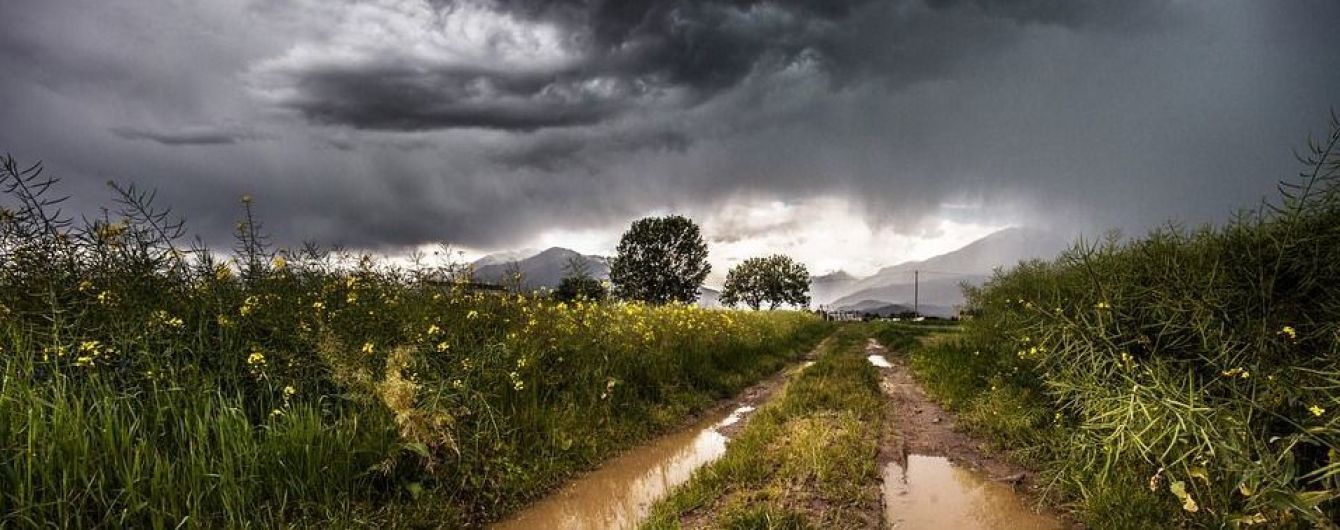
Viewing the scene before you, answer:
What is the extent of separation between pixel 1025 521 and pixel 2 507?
7.76 m

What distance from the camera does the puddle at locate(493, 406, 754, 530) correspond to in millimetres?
5625

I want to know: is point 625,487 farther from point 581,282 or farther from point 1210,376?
point 1210,376

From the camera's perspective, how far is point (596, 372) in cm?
899

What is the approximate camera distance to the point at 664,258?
64.8 m

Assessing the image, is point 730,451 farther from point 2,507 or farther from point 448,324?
point 2,507

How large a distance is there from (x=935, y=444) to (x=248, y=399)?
26.0 feet

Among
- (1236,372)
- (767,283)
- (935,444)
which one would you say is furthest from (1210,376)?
(767,283)

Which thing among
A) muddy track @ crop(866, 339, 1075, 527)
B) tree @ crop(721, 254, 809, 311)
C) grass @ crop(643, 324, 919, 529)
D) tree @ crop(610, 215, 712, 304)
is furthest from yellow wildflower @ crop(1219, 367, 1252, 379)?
tree @ crop(721, 254, 809, 311)

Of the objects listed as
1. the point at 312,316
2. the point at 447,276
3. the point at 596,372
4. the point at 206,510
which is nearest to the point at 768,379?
the point at 596,372

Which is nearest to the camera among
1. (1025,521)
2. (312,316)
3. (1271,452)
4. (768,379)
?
(1271,452)

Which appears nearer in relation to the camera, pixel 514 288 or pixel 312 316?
pixel 312 316

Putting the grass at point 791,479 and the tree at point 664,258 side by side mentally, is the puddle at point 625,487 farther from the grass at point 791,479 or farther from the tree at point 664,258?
the tree at point 664,258

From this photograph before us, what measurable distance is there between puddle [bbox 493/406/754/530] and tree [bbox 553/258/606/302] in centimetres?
291

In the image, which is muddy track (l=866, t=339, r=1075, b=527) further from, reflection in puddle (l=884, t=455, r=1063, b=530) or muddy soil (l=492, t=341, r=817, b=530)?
muddy soil (l=492, t=341, r=817, b=530)
